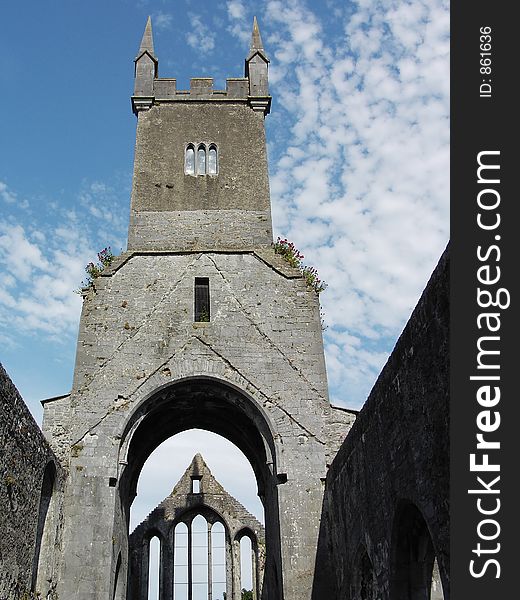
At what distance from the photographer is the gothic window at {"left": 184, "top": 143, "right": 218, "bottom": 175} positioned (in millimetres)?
19062

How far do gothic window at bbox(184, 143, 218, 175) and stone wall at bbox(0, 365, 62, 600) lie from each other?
365 inches

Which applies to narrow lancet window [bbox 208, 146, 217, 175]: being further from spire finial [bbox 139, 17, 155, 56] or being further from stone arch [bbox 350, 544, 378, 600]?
stone arch [bbox 350, 544, 378, 600]

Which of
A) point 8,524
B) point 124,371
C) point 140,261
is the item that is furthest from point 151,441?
point 8,524

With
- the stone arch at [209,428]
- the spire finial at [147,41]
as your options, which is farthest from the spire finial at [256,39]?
the stone arch at [209,428]

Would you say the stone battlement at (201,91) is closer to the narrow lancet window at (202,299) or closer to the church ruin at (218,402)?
the church ruin at (218,402)

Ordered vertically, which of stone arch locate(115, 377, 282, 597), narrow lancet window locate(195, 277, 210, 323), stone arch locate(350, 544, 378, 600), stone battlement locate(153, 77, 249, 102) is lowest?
Answer: stone arch locate(350, 544, 378, 600)

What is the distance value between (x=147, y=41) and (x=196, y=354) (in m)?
11.2

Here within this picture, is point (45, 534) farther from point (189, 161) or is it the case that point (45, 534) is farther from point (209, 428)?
point (189, 161)

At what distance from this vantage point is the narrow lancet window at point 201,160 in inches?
750

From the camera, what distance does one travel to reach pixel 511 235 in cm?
577

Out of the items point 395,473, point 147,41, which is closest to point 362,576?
point 395,473

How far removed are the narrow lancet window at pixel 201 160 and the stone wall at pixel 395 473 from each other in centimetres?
909

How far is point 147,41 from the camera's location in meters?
21.5

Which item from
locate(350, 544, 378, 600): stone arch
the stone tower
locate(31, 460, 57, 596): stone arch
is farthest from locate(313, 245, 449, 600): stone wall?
locate(31, 460, 57, 596): stone arch
